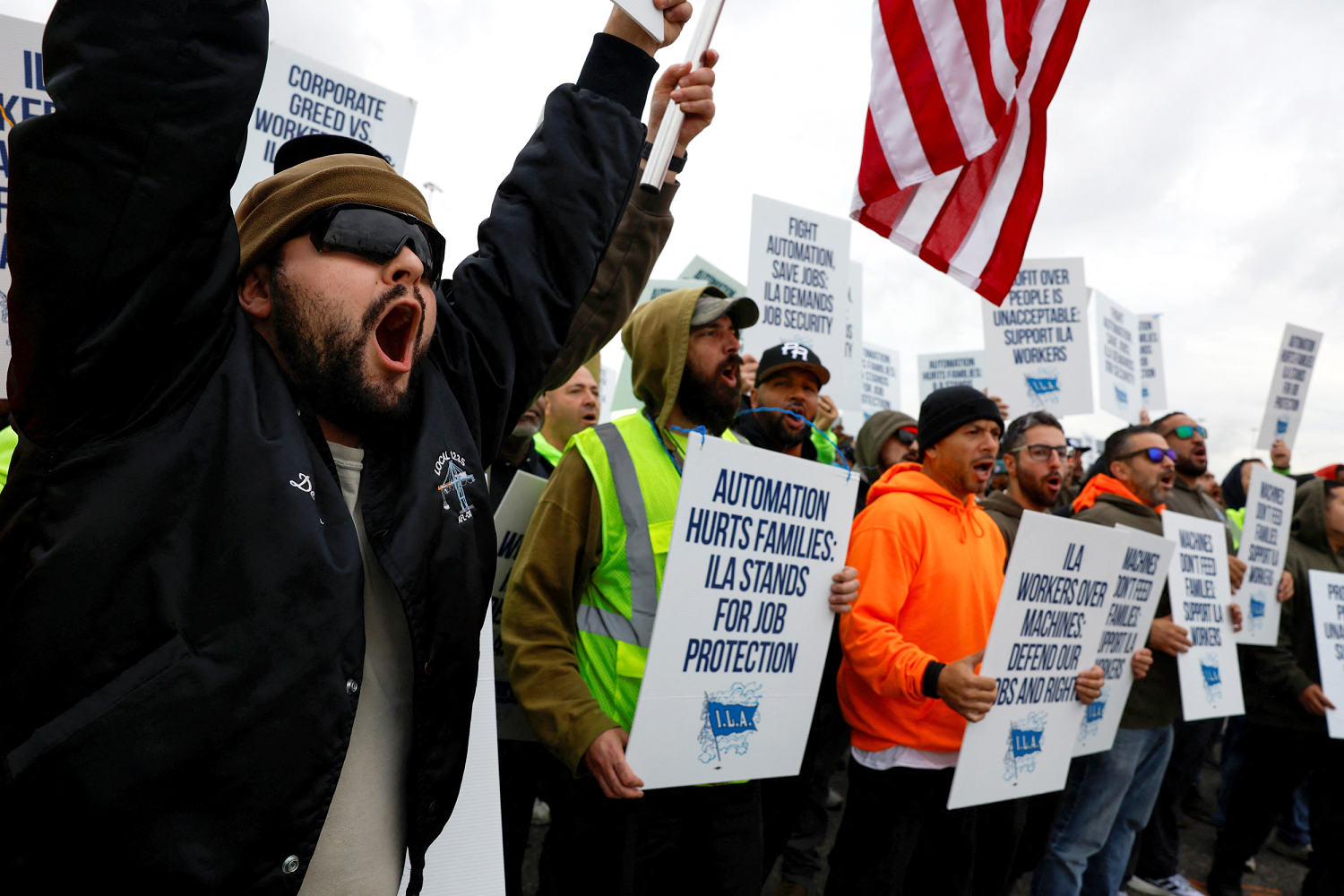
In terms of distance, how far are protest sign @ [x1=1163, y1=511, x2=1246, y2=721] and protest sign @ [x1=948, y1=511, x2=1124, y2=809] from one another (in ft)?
3.29

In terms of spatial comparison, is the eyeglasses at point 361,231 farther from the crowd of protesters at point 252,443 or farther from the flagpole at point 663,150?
the flagpole at point 663,150

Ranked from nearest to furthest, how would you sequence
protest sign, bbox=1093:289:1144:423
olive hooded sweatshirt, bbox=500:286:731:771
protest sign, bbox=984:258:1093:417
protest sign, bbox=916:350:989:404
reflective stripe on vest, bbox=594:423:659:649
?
olive hooded sweatshirt, bbox=500:286:731:771, reflective stripe on vest, bbox=594:423:659:649, protest sign, bbox=984:258:1093:417, protest sign, bbox=1093:289:1144:423, protest sign, bbox=916:350:989:404

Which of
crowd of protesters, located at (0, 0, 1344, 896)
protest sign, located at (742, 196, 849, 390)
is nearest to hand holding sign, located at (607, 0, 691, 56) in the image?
crowd of protesters, located at (0, 0, 1344, 896)

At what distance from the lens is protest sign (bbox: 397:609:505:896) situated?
1.96 meters

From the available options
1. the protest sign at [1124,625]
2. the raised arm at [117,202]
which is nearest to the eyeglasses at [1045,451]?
the protest sign at [1124,625]

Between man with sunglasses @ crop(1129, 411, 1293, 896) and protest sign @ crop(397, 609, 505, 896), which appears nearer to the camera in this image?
protest sign @ crop(397, 609, 505, 896)

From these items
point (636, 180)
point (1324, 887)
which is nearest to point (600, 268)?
point (636, 180)

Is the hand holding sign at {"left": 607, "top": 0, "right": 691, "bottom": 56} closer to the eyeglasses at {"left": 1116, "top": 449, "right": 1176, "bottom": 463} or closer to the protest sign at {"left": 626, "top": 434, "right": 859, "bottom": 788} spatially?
the protest sign at {"left": 626, "top": 434, "right": 859, "bottom": 788}

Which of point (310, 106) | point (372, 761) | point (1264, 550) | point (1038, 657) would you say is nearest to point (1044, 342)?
point (1264, 550)

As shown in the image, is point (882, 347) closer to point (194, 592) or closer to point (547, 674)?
point (547, 674)

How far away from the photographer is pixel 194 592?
100 centimetres

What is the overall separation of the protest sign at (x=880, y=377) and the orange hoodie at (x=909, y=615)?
7394 millimetres

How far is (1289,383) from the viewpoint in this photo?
356 inches

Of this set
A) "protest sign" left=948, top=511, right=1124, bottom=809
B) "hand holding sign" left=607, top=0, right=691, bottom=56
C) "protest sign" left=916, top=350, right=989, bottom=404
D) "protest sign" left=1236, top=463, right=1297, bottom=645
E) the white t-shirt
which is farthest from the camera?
"protest sign" left=916, top=350, right=989, bottom=404
